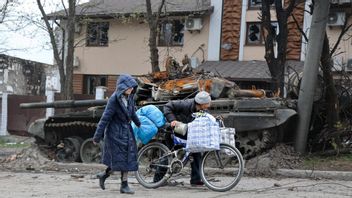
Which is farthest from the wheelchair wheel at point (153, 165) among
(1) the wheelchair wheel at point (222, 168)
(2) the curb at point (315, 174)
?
(2) the curb at point (315, 174)

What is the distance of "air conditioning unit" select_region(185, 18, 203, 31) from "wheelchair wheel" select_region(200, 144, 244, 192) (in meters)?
20.6

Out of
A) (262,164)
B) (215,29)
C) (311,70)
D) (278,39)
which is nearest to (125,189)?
(262,164)

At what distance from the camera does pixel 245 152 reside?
12617 mm

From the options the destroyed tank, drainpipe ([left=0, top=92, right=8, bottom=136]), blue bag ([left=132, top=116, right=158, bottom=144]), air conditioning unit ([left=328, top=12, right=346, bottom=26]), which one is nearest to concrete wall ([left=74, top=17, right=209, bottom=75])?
drainpipe ([left=0, top=92, right=8, bottom=136])

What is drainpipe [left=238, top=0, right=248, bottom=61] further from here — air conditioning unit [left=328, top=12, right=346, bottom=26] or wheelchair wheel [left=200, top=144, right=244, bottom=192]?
wheelchair wheel [left=200, top=144, right=244, bottom=192]

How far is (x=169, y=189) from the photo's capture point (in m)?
9.62

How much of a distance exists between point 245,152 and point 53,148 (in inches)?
227

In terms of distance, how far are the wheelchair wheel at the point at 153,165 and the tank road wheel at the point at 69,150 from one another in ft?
17.4

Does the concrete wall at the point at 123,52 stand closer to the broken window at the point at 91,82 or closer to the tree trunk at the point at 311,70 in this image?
the broken window at the point at 91,82

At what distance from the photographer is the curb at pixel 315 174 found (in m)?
11.3

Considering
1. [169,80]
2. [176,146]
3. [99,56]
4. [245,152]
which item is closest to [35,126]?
[169,80]

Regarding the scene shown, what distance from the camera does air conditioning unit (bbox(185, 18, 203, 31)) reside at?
1176 inches

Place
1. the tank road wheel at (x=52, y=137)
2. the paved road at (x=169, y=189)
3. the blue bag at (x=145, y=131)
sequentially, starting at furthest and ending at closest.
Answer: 1. the tank road wheel at (x=52, y=137)
2. the blue bag at (x=145, y=131)
3. the paved road at (x=169, y=189)

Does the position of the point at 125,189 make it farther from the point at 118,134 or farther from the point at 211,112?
the point at 211,112
